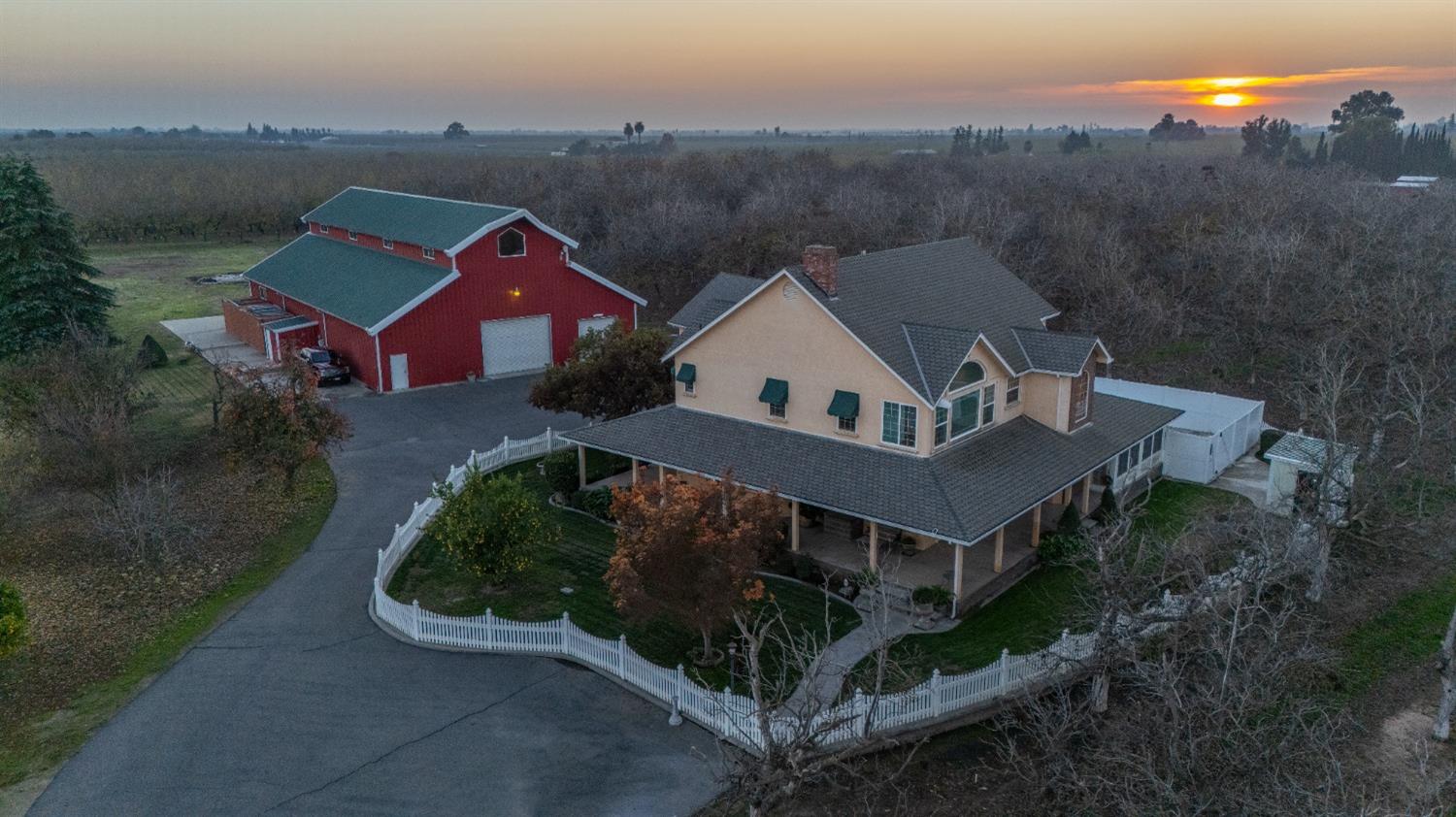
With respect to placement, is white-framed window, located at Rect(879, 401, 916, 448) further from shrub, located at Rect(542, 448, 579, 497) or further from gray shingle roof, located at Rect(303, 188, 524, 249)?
gray shingle roof, located at Rect(303, 188, 524, 249)

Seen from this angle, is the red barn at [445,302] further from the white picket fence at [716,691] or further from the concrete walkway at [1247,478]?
the concrete walkway at [1247,478]

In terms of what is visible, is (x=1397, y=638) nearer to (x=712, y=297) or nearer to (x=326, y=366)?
(x=712, y=297)

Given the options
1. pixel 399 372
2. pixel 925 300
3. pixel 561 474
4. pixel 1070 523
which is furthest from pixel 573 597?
pixel 399 372

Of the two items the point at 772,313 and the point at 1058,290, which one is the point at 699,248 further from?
the point at 772,313

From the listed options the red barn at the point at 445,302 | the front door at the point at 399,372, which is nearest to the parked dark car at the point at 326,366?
the red barn at the point at 445,302

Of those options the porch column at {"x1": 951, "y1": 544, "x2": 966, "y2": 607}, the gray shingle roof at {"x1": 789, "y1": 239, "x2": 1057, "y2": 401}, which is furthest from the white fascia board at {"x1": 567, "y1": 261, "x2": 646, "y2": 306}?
the porch column at {"x1": 951, "y1": 544, "x2": 966, "y2": 607}

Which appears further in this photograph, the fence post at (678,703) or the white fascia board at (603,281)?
the white fascia board at (603,281)

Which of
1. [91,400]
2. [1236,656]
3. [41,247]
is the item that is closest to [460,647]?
[1236,656]
